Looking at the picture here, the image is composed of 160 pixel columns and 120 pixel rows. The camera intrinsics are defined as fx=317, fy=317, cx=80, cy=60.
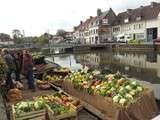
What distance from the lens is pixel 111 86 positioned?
36.3ft

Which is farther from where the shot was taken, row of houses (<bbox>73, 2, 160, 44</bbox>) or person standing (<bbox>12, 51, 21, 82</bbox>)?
row of houses (<bbox>73, 2, 160, 44</bbox>)

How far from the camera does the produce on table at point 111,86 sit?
9891 millimetres

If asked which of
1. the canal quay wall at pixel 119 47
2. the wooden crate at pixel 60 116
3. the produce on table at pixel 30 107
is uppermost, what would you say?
the produce on table at pixel 30 107

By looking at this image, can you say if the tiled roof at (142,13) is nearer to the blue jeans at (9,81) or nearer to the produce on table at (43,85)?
the produce on table at (43,85)

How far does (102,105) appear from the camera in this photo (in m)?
10.5

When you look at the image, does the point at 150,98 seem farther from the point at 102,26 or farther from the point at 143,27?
the point at 102,26

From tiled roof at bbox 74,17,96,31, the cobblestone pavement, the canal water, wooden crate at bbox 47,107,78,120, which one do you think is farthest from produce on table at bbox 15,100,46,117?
tiled roof at bbox 74,17,96,31

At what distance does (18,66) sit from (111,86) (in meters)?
6.07

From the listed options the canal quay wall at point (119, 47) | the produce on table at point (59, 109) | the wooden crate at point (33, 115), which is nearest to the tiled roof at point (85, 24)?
the canal quay wall at point (119, 47)

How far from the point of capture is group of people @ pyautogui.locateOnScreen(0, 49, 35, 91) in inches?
519

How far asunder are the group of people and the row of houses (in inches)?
2235

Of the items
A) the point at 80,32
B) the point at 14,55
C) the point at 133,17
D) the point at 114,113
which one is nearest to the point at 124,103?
the point at 114,113

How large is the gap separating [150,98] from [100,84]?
1.96 m

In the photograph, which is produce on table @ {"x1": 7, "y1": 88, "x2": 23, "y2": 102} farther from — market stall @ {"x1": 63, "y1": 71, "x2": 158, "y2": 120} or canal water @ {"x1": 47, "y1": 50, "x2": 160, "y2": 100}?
canal water @ {"x1": 47, "y1": 50, "x2": 160, "y2": 100}
